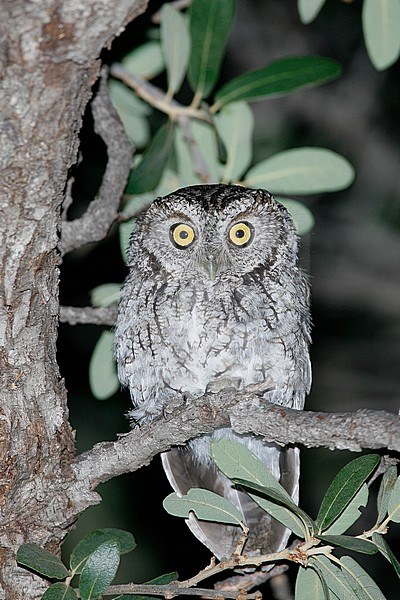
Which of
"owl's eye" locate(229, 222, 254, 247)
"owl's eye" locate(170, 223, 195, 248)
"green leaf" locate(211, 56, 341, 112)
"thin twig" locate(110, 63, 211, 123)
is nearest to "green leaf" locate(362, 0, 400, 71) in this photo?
"green leaf" locate(211, 56, 341, 112)

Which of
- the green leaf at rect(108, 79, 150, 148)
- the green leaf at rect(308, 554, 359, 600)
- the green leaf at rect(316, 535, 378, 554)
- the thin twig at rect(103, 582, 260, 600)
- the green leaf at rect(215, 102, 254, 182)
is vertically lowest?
the thin twig at rect(103, 582, 260, 600)

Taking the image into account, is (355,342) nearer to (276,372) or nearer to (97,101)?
(276,372)

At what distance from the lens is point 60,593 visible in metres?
1.63

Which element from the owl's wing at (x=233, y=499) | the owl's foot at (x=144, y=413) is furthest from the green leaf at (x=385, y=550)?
the owl's foot at (x=144, y=413)

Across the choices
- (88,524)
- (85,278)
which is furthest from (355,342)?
(88,524)

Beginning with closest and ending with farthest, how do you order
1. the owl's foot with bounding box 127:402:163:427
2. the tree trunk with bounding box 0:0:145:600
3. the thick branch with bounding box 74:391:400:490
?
1. the tree trunk with bounding box 0:0:145:600
2. the thick branch with bounding box 74:391:400:490
3. the owl's foot with bounding box 127:402:163:427

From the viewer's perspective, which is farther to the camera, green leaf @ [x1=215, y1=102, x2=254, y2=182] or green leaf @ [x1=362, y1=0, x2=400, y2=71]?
A: green leaf @ [x1=215, y1=102, x2=254, y2=182]

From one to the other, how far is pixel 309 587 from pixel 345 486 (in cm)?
26

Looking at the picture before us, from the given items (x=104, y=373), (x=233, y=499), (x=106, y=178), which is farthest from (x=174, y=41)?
(x=233, y=499)

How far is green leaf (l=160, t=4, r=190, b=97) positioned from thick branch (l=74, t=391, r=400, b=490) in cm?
125

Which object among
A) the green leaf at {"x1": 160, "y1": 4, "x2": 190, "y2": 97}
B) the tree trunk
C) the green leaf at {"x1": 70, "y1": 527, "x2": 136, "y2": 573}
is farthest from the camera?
the green leaf at {"x1": 160, "y1": 4, "x2": 190, "y2": 97}

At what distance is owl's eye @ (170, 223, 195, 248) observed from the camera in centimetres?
234

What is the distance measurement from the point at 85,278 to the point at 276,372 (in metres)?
1.96

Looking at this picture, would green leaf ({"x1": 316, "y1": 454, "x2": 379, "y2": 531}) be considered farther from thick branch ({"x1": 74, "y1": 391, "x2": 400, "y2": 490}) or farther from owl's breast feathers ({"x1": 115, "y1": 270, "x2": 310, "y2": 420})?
owl's breast feathers ({"x1": 115, "y1": 270, "x2": 310, "y2": 420})
